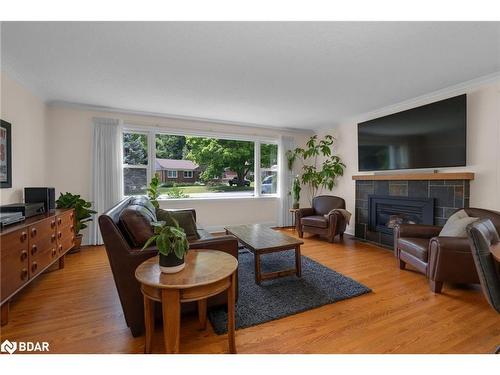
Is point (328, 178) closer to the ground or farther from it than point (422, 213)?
farther from it

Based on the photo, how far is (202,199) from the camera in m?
4.72

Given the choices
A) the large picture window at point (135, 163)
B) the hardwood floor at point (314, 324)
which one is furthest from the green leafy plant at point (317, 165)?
the large picture window at point (135, 163)

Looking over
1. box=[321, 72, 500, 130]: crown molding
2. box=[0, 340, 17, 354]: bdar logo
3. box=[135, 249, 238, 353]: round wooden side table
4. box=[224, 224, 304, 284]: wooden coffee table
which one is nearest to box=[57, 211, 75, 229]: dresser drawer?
box=[0, 340, 17, 354]: bdar logo

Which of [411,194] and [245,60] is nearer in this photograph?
[245,60]

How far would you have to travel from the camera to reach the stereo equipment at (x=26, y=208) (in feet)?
7.31

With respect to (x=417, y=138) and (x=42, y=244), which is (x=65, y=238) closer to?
(x=42, y=244)

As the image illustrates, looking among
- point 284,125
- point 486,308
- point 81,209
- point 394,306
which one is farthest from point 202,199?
point 486,308

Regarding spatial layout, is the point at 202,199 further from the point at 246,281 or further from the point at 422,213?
the point at 422,213

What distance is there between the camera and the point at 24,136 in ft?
9.85

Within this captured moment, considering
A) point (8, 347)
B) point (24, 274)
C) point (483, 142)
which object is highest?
point (483, 142)

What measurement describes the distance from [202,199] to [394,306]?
3576mm

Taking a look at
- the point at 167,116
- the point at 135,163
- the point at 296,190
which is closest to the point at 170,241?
the point at 135,163

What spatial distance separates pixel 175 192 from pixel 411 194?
13.5 feet

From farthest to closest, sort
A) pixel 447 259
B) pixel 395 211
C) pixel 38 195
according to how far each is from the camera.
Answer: pixel 395 211 → pixel 38 195 → pixel 447 259
